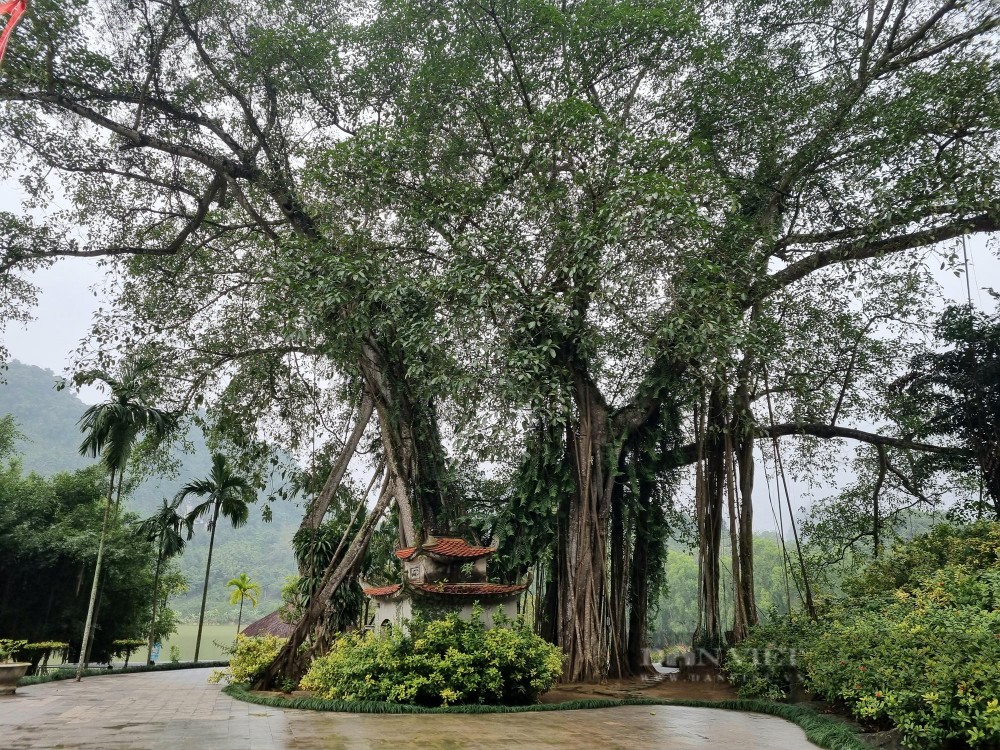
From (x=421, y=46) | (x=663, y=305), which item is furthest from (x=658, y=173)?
(x=421, y=46)

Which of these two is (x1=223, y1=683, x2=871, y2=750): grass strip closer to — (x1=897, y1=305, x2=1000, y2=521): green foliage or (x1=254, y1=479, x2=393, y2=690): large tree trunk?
(x1=254, y1=479, x2=393, y2=690): large tree trunk

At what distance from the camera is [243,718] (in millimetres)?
5961

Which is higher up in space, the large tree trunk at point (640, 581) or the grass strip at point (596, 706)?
the large tree trunk at point (640, 581)

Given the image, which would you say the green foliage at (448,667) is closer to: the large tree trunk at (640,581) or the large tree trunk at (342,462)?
the large tree trunk at (640,581)

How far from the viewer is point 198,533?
7212 cm

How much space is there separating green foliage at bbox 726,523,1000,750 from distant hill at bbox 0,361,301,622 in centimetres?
5653

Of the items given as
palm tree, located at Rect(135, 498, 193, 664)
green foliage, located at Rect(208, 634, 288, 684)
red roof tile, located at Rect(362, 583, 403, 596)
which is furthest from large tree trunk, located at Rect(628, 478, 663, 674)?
palm tree, located at Rect(135, 498, 193, 664)

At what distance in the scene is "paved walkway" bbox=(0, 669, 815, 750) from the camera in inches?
182

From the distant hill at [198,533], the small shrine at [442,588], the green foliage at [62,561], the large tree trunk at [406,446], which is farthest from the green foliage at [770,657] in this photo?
the distant hill at [198,533]

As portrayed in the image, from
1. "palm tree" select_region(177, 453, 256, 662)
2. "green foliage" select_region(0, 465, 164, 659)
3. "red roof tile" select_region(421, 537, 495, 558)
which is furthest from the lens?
"palm tree" select_region(177, 453, 256, 662)

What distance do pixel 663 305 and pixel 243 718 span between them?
580 cm

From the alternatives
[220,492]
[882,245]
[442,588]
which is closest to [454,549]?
[442,588]

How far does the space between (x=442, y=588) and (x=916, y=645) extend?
443cm

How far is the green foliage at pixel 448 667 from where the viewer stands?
6.74 metres
